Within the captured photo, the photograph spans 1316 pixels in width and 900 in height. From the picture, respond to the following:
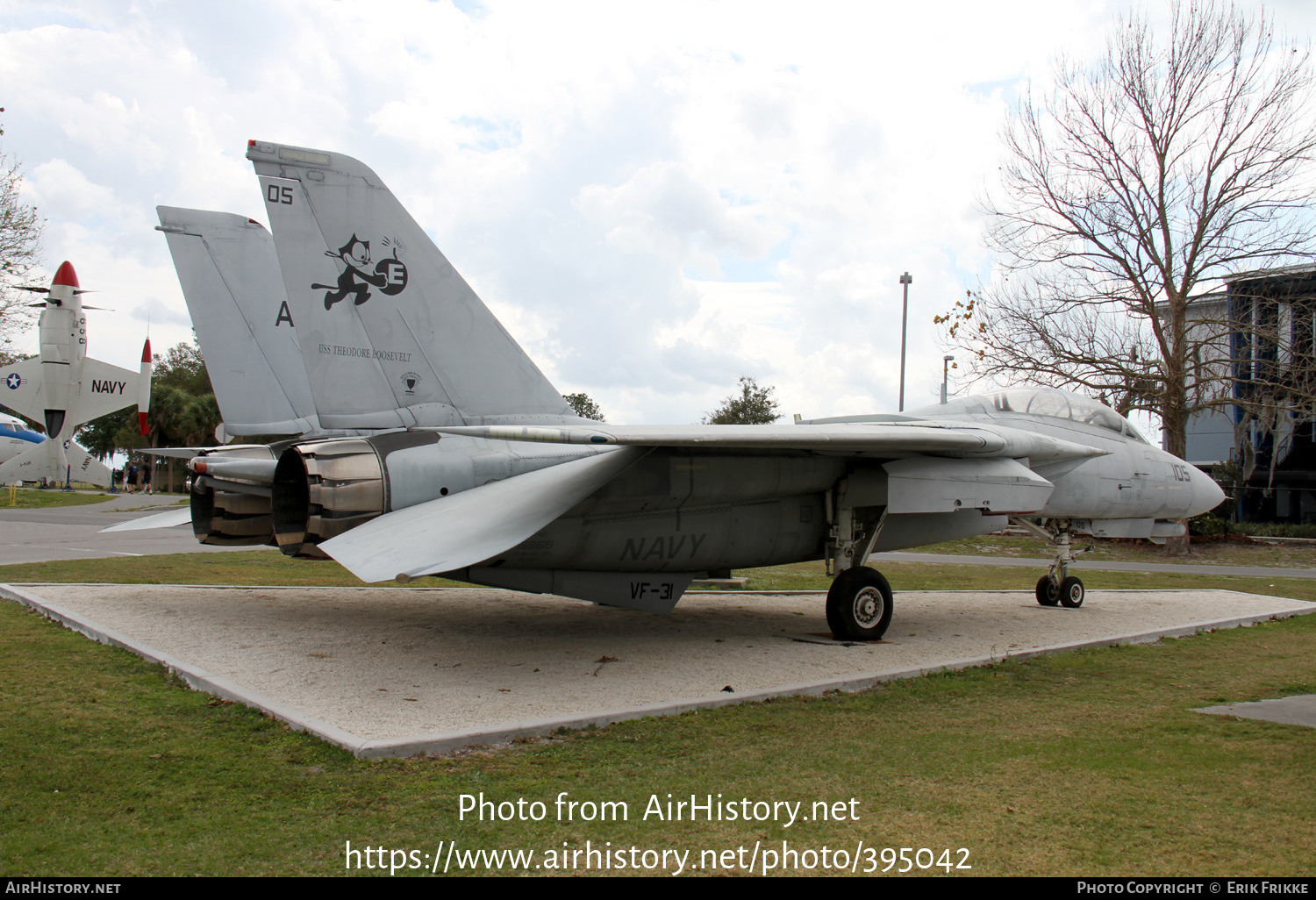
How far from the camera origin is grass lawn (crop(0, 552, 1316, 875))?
128 inches

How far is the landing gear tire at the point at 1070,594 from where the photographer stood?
37.3ft

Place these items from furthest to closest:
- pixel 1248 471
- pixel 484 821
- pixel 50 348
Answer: pixel 50 348
pixel 1248 471
pixel 484 821

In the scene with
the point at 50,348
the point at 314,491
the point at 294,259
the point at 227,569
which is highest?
the point at 50,348

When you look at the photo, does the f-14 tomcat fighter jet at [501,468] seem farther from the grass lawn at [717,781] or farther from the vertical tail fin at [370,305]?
the grass lawn at [717,781]

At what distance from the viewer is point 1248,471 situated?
2569 cm

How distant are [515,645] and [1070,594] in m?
7.94

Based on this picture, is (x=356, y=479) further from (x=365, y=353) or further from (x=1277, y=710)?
(x=1277, y=710)

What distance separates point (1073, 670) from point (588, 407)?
45.8 m

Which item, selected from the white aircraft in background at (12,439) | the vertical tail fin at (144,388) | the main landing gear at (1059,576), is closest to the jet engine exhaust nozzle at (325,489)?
the main landing gear at (1059,576)

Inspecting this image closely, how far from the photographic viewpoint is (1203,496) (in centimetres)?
1143

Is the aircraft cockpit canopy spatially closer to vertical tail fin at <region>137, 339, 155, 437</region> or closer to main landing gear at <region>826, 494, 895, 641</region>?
main landing gear at <region>826, 494, 895, 641</region>

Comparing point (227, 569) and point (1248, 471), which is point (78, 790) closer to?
point (227, 569)

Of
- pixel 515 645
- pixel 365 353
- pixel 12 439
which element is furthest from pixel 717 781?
pixel 12 439

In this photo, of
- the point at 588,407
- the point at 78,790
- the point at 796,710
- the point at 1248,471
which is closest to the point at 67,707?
the point at 78,790
